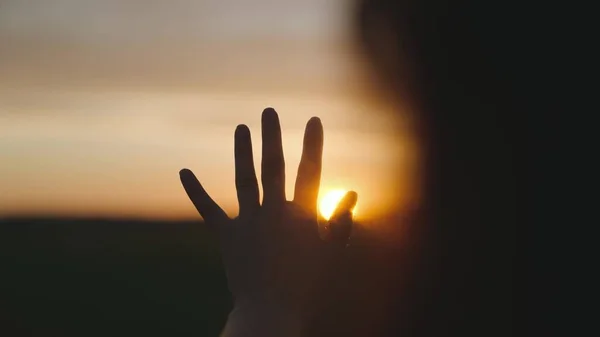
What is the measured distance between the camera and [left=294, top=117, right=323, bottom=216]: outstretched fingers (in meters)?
2.03

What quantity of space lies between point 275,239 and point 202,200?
23cm

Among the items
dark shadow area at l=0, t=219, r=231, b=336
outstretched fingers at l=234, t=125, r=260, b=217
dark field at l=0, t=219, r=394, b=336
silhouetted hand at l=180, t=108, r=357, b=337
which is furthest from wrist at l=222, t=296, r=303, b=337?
dark shadow area at l=0, t=219, r=231, b=336

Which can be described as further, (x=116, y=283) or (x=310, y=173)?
(x=116, y=283)

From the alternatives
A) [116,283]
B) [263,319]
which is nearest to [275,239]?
[263,319]

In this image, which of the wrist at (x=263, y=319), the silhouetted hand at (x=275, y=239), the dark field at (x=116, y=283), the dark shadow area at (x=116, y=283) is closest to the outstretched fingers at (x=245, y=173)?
the silhouetted hand at (x=275, y=239)

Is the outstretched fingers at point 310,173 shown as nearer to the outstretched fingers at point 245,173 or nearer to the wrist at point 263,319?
the outstretched fingers at point 245,173

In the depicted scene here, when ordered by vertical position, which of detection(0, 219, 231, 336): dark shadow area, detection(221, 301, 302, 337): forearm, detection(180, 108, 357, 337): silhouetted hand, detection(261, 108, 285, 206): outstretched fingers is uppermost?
detection(261, 108, 285, 206): outstretched fingers

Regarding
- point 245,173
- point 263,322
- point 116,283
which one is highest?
point 245,173

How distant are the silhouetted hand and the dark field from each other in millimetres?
4914

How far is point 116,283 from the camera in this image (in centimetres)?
946

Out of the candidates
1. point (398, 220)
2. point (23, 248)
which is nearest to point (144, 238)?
point (23, 248)

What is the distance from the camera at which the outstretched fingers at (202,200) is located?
81.0 inches

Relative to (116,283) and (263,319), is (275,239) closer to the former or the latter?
(263,319)

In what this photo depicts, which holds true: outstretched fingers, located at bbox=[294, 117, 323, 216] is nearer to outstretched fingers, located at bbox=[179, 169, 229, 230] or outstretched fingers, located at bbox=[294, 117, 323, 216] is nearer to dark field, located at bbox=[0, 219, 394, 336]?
outstretched fingers, located at bbox=[179, 169, 229, 230]
